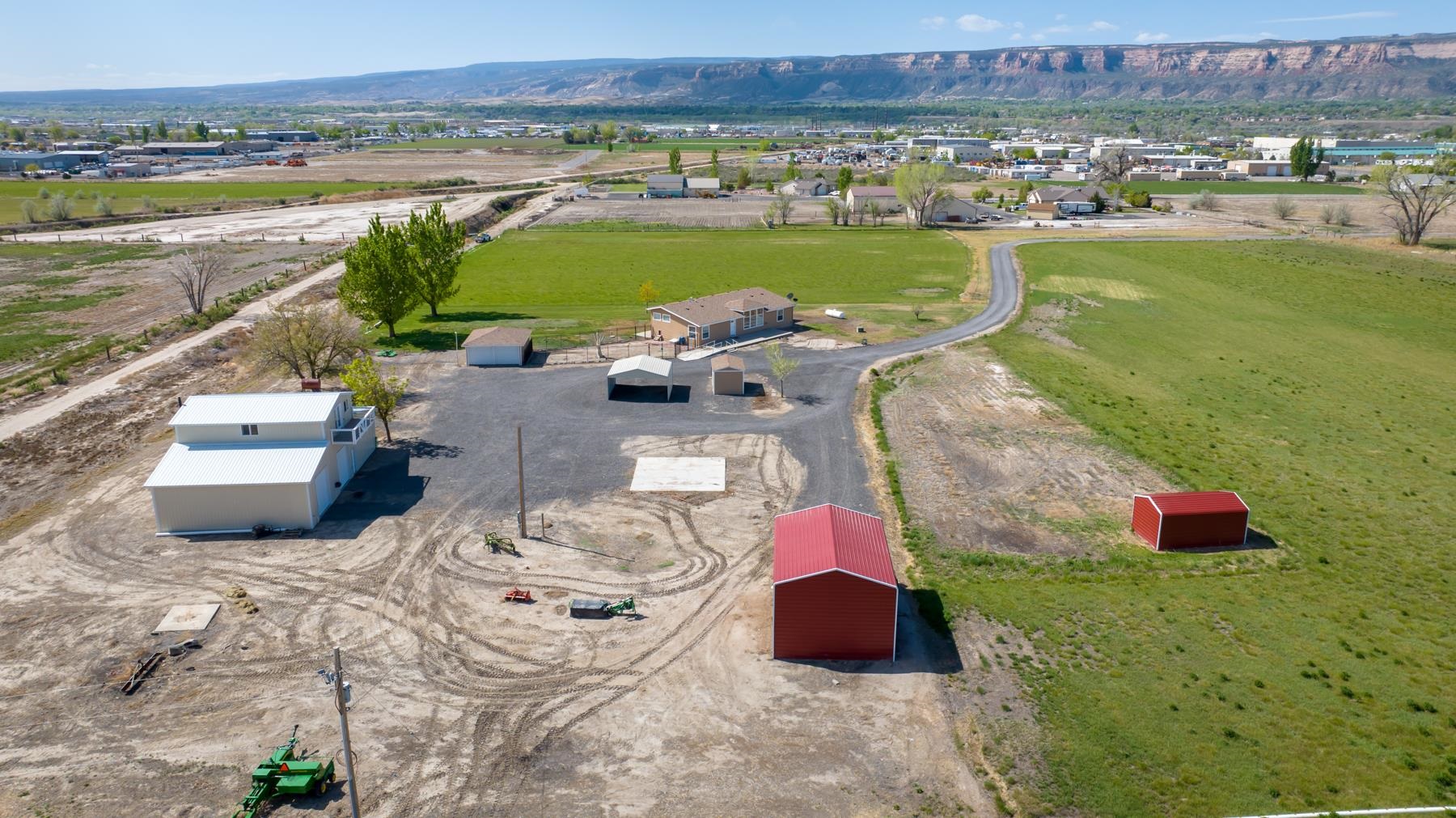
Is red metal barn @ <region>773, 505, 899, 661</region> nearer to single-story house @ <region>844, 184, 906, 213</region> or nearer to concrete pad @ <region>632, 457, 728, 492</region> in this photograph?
concrete pad @ <region>632, 457, 728, 492</region>

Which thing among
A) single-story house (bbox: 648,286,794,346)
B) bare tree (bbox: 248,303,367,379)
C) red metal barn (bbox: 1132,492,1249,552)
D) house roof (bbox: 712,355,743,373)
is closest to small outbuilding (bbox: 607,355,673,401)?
house roof (bbox: 712,355,743,373)

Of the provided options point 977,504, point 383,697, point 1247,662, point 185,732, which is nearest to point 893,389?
point 977,504

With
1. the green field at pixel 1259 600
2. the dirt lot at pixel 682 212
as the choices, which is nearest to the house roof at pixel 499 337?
the green field at pixel 1259 600

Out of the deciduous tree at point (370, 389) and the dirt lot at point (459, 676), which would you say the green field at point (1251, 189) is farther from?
the dirt lot at point (459, 676)

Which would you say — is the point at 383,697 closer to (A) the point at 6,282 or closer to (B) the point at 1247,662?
(B) the point at 1247,662

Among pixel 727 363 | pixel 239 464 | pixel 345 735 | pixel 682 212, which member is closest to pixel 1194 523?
pixel 727 363
